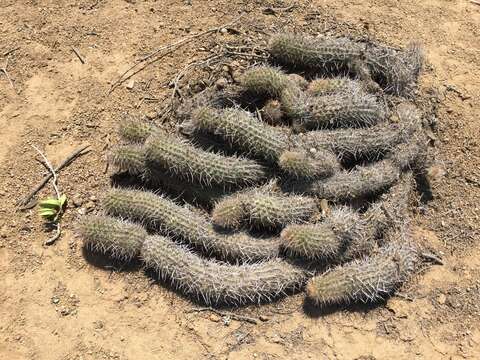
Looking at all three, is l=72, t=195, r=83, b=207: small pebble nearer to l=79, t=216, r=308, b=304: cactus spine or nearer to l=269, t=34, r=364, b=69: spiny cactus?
l=79, t=216, r=308, b=304: cactus spine

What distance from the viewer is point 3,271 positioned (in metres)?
3.86

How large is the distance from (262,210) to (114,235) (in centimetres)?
120

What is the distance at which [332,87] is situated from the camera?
3988mm

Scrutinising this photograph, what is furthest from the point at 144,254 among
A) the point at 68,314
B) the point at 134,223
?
the point at 68,314

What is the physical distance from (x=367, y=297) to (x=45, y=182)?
9.77 ft

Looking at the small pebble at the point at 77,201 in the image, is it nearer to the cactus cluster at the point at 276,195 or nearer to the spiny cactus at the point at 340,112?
the cactus cluster at the point at 276,195

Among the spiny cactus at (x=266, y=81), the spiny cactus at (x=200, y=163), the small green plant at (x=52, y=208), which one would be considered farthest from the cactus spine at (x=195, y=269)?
the spiny cactus at (x=266, y=81)

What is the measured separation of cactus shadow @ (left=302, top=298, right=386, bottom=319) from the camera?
12.0 feet

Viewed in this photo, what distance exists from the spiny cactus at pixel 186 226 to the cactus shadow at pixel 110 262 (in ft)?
1.27

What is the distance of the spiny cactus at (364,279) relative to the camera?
3469mm

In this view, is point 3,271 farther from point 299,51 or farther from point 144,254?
point 299,51

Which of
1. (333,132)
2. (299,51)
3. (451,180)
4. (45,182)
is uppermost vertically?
(299,51)

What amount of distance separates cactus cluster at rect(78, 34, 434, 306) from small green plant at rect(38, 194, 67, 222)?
42cm

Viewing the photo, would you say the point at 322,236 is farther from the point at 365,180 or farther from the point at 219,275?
the point at 219,275
